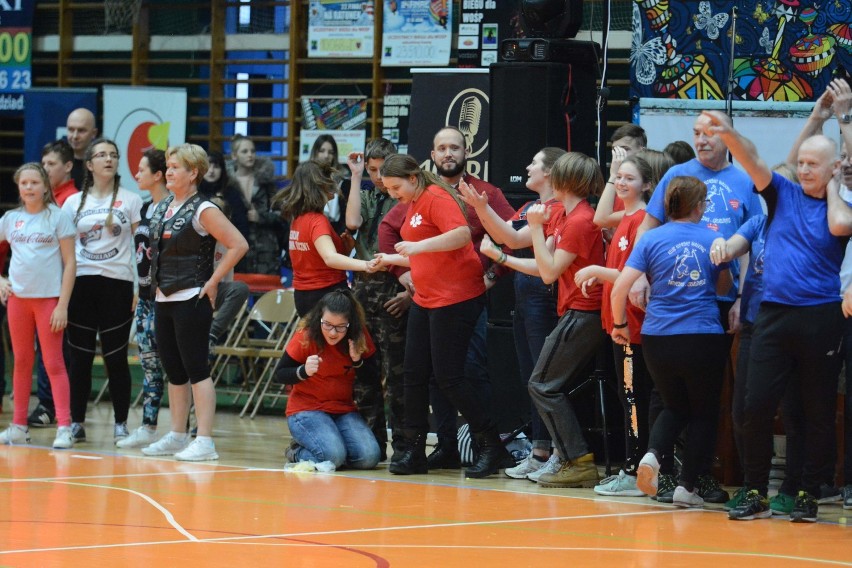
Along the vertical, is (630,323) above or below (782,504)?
above

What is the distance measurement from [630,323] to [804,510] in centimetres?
105

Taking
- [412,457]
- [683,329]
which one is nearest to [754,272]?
[683,329]

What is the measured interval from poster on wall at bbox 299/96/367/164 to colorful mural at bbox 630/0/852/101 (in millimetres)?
3176

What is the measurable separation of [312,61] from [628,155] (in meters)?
6.39

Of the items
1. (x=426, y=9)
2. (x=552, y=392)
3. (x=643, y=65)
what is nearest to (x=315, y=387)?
(x=552, y=392)

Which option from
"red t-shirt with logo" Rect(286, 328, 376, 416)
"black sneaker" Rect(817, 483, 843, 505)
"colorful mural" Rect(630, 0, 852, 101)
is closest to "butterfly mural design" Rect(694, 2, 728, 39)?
"colorful mural" Rect(630, 0, 852, 101)

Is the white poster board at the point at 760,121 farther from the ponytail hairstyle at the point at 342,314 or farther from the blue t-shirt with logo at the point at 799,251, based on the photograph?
the blue t-shirt with logo at the point at 799,251

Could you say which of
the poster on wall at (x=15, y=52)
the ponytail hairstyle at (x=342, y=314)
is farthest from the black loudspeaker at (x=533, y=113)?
the poster on wall at (x=15, y=52)

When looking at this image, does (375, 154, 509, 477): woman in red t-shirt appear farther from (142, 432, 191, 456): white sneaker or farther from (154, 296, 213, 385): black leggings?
(142, 432, 191, 456): white sneaker

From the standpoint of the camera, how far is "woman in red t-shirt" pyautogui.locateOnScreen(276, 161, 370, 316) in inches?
253

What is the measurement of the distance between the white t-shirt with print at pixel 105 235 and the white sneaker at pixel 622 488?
308 centimetres

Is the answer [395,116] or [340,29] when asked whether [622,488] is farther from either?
[340,29]

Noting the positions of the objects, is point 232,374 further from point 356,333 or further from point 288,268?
point 356,333

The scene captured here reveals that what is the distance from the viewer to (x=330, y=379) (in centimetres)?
632
